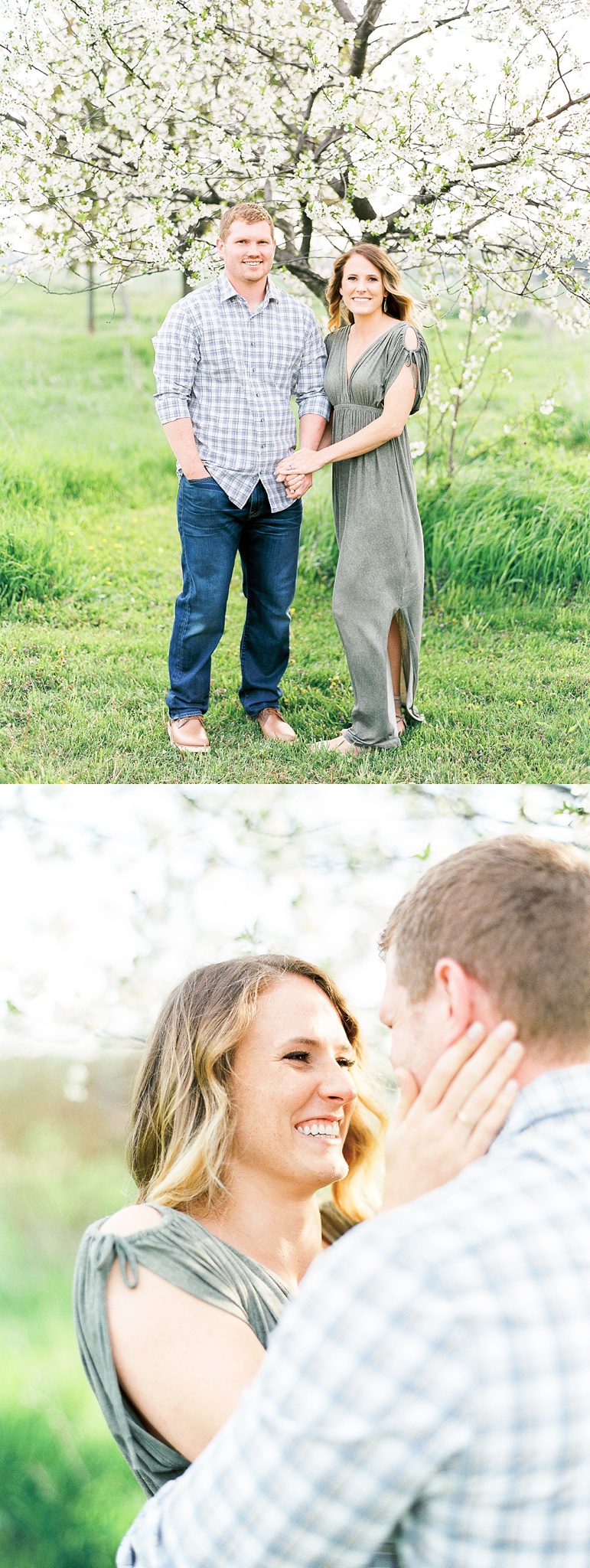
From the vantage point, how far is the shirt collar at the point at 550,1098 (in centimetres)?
92

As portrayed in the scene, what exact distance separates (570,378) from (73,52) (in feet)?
11.7

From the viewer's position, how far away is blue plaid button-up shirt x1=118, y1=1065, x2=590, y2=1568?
2.54ft

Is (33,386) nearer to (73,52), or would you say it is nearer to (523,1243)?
(73,52)

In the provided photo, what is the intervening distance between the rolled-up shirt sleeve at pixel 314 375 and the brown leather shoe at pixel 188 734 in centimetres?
98

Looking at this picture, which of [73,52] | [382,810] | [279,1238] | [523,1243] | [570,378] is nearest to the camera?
[523,1243]

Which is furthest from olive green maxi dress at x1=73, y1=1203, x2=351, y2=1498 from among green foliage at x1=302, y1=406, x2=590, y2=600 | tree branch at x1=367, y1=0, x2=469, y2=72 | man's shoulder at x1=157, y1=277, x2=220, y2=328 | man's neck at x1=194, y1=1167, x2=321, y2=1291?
tree branch at x1=367, y1=0, x2=469, y2=72

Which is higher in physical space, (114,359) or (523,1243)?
(114,359)

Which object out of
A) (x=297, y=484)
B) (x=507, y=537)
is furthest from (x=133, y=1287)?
(x=507, y=537)

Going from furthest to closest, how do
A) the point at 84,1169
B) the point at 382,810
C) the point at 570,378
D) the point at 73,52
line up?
the point at 570,378
the point at 73,52
the point at 382,810
the point at 84,1169

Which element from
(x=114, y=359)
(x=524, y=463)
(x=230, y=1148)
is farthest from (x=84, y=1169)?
(x=114, y=359)

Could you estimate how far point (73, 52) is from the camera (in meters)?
4.66

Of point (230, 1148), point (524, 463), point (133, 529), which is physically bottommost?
point (230, 1148)

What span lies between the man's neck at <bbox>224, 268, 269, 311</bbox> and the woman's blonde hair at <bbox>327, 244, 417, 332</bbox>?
19cm

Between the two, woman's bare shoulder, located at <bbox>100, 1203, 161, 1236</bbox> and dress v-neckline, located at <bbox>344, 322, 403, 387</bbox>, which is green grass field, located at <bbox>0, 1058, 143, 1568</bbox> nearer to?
woman's bare shoulder, located at <bbox>100, 1203, 161, 1236</bbox>
